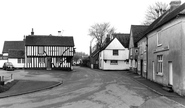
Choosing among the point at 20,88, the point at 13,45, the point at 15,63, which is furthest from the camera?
the point at 13,45

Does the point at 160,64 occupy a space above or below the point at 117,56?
below

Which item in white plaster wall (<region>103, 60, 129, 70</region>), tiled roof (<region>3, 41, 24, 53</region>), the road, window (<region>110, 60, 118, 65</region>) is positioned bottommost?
the road

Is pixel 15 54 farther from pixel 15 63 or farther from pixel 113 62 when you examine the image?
pixel 113 62

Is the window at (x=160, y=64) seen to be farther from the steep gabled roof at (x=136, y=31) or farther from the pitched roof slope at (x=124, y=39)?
the pitched roof slope at (x=124, y=39)

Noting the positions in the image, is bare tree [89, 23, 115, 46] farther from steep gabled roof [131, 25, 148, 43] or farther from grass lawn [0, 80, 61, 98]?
grass lawn [0, 80, 61, 98]

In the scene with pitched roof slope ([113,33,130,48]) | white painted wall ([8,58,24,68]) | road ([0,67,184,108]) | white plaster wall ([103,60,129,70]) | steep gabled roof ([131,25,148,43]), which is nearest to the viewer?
road ([0,67,184,108])

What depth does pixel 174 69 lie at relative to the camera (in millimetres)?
13336

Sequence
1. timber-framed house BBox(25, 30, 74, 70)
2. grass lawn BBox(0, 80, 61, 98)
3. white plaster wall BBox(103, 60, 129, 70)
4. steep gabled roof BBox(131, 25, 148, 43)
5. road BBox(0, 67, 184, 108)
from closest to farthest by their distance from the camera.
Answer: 1. road BBox(0, 67, 184, 108)
2. grass lawn BBox(0, 80, 61, 98)
3. steep gabled roof BBox(131, 25, 148, 43)
4. timber-framed house BBox(25, 30, 74, 70)
5. white plaster wall BBox(103, 60, 129, 70)

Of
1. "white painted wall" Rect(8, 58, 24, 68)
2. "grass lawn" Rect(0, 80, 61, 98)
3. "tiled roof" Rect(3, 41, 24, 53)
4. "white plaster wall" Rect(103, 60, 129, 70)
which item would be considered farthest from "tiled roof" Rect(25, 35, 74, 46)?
"grass lawn" Rect(0, 80, 61, 98)

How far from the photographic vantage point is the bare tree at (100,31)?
61938mm

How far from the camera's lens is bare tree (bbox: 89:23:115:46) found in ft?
203

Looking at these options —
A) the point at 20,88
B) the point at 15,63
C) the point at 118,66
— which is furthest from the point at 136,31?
the point at 15,63

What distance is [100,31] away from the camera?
2450 inches

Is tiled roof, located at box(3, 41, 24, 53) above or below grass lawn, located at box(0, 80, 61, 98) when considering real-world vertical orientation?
above
